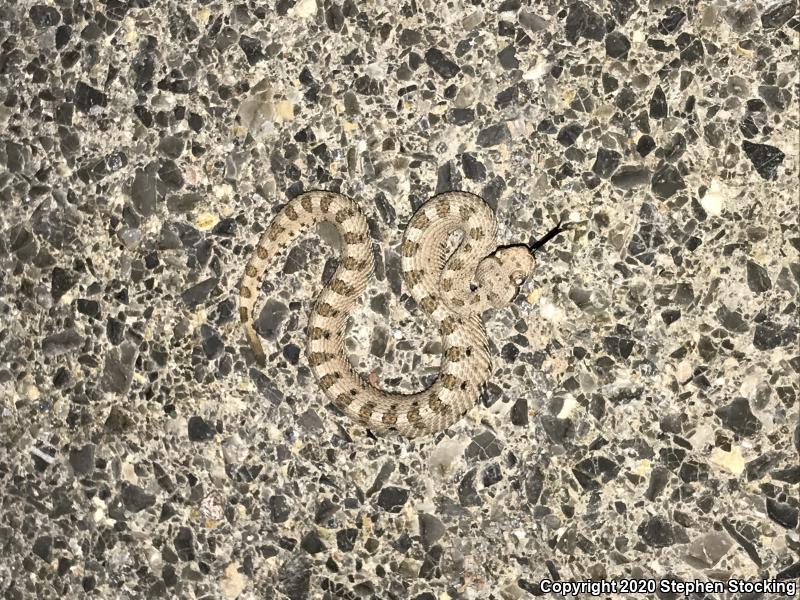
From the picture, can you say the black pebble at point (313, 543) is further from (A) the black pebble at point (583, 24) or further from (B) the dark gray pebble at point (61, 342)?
(A) the black pebble at point (583, 24)

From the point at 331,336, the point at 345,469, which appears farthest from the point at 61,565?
the point at 331,336

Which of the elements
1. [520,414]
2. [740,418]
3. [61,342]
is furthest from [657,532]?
[61,342]

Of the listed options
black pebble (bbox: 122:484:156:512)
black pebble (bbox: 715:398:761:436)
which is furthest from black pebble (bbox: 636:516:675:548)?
black pebble (bbox: 122:484:156:512)

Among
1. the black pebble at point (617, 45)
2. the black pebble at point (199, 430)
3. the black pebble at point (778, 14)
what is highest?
the black pebble at point (778, 14)

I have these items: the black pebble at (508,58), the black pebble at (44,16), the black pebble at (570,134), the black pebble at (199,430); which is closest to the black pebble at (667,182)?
the black pebble at (570,134)

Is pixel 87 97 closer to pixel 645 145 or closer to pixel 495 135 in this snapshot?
pixel 495 135

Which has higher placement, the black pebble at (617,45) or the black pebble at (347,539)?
the black pebble at (617,45)

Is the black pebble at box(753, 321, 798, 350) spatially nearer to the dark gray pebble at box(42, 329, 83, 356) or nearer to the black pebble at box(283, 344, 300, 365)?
the black pebble at box(283, 344, 300, 365)
